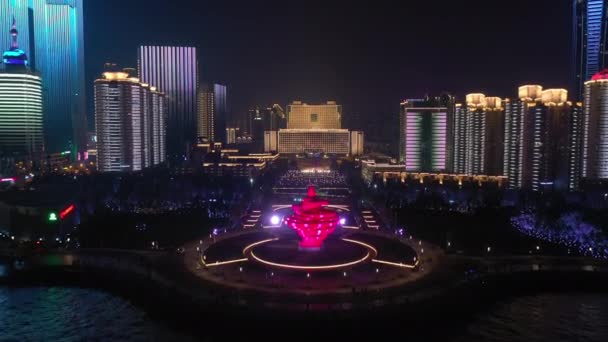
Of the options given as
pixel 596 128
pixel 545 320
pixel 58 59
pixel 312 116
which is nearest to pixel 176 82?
pixel 58 59

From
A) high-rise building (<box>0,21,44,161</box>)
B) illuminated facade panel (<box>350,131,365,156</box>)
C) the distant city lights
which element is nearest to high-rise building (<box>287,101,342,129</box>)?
illuminated facade panel (<box>350,131,365,156</box>)

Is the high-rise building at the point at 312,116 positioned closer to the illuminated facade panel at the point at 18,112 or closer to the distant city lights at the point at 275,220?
the illuminated facade panel at the point at 18,112

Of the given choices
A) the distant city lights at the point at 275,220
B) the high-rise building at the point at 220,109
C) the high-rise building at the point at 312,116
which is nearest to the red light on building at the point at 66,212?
the distant city lights at the point at 275,220

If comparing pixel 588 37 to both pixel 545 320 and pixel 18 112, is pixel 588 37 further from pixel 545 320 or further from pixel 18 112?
pixel 18 112

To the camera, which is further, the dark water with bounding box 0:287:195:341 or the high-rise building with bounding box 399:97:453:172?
the high-rise building with bounding box 399:97:453:172

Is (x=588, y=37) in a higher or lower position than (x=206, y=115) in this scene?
higher

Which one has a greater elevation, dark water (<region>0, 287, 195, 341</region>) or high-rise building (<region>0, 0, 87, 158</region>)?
high-rise building (<region>0, 0, 87, 158</region>)

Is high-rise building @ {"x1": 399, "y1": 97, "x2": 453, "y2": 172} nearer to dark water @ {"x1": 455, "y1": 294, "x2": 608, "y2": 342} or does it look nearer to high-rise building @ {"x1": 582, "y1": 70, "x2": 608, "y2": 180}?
high-rise building @ {"x1": 582, "y1": 70, "x2": 608, "y2": 180}
